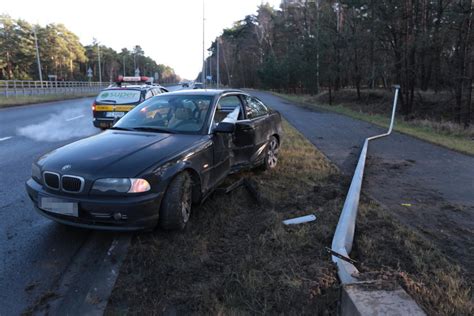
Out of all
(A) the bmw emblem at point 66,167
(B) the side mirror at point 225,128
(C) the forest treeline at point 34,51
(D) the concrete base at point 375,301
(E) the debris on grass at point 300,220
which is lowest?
(E) the debris on grass at point 300,220

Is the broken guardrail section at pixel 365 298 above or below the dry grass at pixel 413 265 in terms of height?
above

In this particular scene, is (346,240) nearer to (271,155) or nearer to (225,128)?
(225,128)

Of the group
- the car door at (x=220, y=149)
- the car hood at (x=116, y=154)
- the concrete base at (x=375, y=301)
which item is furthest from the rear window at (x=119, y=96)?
the concrete base at (x=375, y=301)

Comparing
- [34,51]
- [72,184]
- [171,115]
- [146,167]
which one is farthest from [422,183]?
[34,51]

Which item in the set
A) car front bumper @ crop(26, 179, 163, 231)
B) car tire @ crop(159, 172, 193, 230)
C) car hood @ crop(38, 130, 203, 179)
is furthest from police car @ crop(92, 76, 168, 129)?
car front bumper @ crop(26, 179, 163, 231)

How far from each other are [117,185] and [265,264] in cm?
160

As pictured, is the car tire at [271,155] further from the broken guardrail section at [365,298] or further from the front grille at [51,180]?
the front grille at [51,180]

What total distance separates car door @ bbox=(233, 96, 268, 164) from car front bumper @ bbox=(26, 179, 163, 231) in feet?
7.10

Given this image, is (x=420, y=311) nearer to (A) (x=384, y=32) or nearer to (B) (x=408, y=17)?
(B) (x=408, y=17)

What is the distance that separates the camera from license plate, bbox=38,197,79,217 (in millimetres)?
3675

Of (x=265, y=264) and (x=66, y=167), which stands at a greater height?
(x=66, y=167)

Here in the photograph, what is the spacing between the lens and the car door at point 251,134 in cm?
572

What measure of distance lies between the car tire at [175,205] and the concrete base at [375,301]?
199 centimetres

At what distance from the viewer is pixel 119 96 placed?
1189 centimetres
